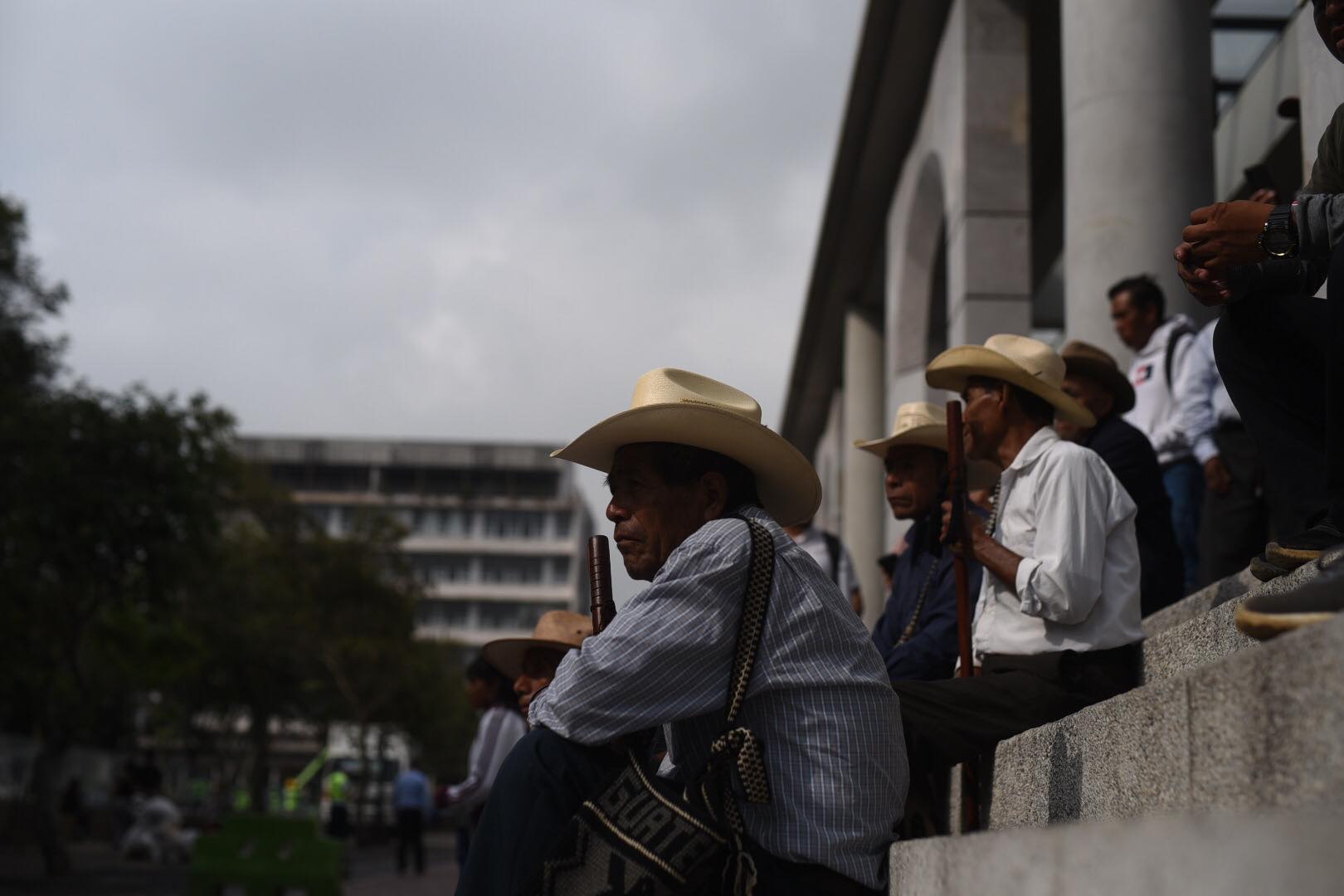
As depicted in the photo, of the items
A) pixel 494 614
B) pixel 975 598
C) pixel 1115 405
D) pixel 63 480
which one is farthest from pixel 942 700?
pixel 494 614

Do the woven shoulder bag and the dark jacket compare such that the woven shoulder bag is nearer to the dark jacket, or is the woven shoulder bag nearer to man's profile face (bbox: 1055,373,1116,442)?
the dark jacket

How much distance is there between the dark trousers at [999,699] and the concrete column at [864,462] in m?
16.4

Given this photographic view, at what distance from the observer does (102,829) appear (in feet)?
138

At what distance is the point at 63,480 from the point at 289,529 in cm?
2361

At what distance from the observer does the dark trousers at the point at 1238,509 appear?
7.52 m

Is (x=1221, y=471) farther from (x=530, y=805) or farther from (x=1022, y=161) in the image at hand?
(x=1022, y=161)

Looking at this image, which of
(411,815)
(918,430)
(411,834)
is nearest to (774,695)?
(918,430)

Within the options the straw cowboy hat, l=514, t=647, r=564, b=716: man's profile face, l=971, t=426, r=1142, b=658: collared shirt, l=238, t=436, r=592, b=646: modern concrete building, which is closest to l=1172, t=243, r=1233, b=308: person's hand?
l=971, t=426, r=1142, b=658: collared shirt

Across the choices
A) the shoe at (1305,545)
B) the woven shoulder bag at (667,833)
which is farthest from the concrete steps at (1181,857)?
the shoe at (1305,545)

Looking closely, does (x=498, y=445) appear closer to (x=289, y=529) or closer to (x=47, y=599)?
(x=289, y=529)

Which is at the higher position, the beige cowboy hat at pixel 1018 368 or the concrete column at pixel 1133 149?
the concrete column at pixel 1133 149

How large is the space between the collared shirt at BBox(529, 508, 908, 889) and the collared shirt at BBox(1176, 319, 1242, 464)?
468 centimetres

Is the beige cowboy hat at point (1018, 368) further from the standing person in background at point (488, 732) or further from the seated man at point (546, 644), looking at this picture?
the standing person in background at point (488, 732)

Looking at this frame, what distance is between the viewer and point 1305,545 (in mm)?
3592
